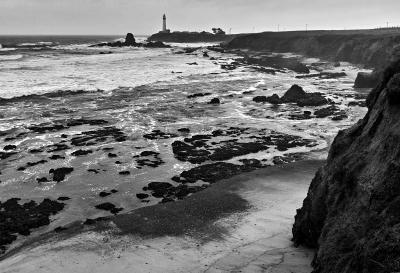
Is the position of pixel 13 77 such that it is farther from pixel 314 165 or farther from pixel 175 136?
pixel 314 165

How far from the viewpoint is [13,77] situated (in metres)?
66.8

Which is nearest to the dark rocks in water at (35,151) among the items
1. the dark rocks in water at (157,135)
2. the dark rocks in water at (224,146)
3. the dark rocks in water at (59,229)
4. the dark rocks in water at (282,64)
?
the dark rocks in water at (157,135)

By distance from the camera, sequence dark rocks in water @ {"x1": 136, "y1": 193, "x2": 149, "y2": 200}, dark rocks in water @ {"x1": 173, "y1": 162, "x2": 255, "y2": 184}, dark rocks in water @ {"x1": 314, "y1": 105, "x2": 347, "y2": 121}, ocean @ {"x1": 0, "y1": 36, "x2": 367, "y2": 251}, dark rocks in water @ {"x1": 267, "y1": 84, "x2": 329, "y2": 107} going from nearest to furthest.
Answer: dark rocks in water @ {"x1": 136, "y1": 193, "x2": 149, "y2": 200}
ocean @ {"x1": 0, "y1": 36, "x2": 367, "y2": 251}
dark rocks in water @ {"x1": 173, "y1": 162, "x2": 255, "y2": 184}
dark rocks in water @ {"x1": 314, "y1": 105, "x2": 347, "y2": 121}
dark rocks in water @ {"x1": 267, "y1": 84, "x2": 329, "y2": 107}

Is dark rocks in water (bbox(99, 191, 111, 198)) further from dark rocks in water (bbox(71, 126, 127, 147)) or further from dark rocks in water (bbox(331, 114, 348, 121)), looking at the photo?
dark rocks in water (bbox(331, 114, 348, 121))

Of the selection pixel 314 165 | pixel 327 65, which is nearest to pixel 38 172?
pixel 314 165

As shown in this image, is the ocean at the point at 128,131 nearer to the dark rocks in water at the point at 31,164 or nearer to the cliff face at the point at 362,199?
the dark rocks in water at the point at 31,164

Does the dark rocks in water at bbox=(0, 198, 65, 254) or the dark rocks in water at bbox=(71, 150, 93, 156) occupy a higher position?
the dark rocks in water at bbox=(71, 150, 93, 156)

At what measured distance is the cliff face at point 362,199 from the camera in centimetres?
812

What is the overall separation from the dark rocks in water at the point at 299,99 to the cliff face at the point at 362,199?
1203 inches

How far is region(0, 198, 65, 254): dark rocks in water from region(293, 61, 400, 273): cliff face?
10.0m

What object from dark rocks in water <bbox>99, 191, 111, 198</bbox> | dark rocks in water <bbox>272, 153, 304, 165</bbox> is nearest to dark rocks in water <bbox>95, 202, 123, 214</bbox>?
dark rocks in water <bbox>99, 191, 111, 198</bbox>

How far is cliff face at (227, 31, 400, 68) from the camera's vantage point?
3167 inches

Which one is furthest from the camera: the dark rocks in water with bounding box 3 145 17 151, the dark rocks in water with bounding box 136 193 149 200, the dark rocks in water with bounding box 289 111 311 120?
the dark rocks in water with bounding box 289 111 311 120

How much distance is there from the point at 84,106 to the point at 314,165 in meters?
27.0
